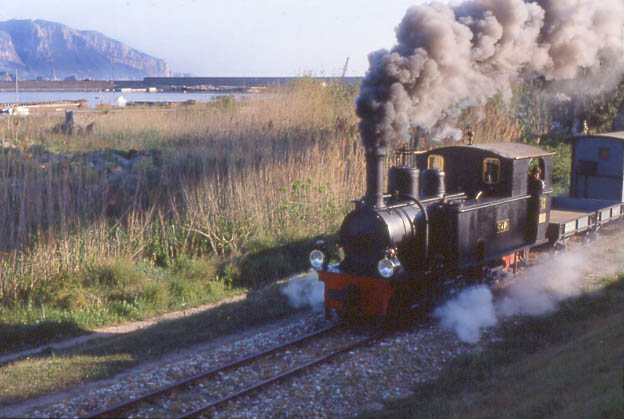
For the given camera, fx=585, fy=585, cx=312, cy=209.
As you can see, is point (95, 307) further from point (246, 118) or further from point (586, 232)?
point (586, 232)

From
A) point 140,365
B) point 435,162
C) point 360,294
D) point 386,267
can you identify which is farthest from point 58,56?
point 386,267

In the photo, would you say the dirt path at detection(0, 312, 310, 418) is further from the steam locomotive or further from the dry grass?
the dry grass

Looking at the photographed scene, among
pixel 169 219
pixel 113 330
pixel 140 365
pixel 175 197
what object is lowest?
pixel 113 330

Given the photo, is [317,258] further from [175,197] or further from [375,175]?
[175,197]

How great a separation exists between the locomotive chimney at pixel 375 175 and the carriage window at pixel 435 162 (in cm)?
272

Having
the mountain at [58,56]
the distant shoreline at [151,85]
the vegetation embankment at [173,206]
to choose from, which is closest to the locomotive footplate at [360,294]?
the vegetation embankment at [173,206]

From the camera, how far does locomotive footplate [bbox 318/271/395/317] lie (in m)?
7.95

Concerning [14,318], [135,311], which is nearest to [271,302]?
[135,311]

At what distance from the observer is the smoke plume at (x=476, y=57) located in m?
8.16

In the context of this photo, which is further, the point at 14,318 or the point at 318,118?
the point at 318,118

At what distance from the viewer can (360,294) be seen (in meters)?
8.12

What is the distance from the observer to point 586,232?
13258mm

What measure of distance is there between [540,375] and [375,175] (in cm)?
327

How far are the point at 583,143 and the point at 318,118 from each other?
291 inches
